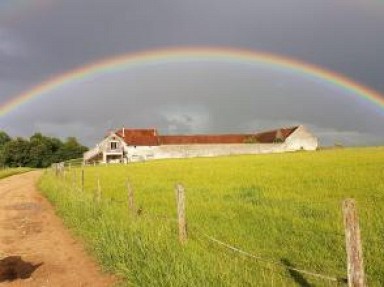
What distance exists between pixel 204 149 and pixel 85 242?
75.1m

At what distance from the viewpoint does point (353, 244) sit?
17.9 feet

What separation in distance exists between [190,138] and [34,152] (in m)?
41.5

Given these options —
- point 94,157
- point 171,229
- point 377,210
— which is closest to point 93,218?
point 171,229

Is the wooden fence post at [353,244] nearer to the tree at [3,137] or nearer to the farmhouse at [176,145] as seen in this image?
the farmhouse at [176,145]

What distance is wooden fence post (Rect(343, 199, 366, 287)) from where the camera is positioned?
17.7 feet

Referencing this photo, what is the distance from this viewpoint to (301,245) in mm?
10078

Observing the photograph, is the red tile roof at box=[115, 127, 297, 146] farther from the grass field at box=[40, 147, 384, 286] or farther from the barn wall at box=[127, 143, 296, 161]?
the grass field at box=[40, 147, 384, 286]

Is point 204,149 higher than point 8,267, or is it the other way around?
point 204,149

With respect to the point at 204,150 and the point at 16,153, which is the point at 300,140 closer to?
the point at 204,150

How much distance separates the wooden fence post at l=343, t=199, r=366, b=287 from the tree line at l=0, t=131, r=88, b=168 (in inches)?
4711

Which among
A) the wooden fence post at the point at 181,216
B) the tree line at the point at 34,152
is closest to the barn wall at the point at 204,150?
the tree line at the point at 34,152

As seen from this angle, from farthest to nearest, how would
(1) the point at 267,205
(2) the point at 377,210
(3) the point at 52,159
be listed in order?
1. (3) the point at 52,159
2. (1) the point at 267,205
3. (2) the point at 377,210

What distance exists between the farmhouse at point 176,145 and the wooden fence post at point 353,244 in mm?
81220

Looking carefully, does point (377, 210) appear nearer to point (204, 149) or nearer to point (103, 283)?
point (103, 283)
